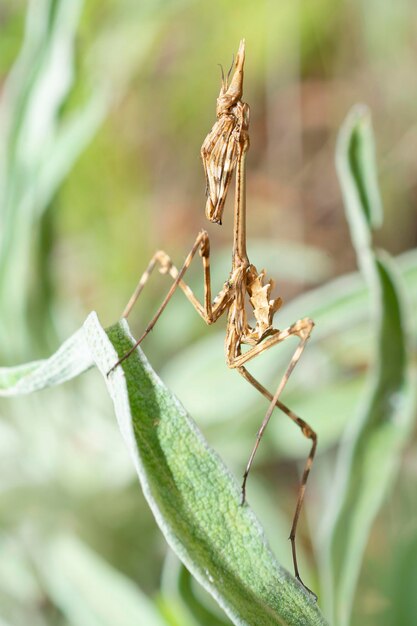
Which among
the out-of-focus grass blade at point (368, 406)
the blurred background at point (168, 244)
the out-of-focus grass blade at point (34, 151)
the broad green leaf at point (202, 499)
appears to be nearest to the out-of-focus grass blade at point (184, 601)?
the blurred background at point (168, 244)

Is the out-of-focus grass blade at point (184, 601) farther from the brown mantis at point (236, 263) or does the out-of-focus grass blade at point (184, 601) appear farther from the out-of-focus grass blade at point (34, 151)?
the out-of-focus grass blade at point (34, 151)

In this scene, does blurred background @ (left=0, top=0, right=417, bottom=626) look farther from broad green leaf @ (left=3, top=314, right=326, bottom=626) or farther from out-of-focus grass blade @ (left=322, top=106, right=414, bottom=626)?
broad green leaf @ (left=3, top=314, right=326, bottom=626)

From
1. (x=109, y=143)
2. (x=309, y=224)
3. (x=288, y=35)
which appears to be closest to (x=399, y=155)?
(x=309, y=224)

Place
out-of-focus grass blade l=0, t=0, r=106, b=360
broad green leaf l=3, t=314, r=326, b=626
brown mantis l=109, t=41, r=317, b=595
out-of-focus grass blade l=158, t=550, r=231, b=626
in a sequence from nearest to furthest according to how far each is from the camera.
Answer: broad green leaf l=3, t=314, r=326, b=626 → brown mantis l=109, t=41, r=317, b=595 → out-of-focus grass blade l=158, t=550, r=231, b=626 → out-of-focus grass blade l=0, t=0, r=106, b=360

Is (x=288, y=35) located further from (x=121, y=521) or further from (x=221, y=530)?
(x=221, y=530)

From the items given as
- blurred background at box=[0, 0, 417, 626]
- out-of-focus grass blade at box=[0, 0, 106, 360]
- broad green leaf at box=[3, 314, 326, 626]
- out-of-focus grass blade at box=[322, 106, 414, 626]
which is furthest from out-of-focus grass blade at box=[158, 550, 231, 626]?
out-of-focus grass blade at box=[0, 0, 106, 360]

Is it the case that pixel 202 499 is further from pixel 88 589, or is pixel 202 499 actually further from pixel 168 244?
pixel 168 244
